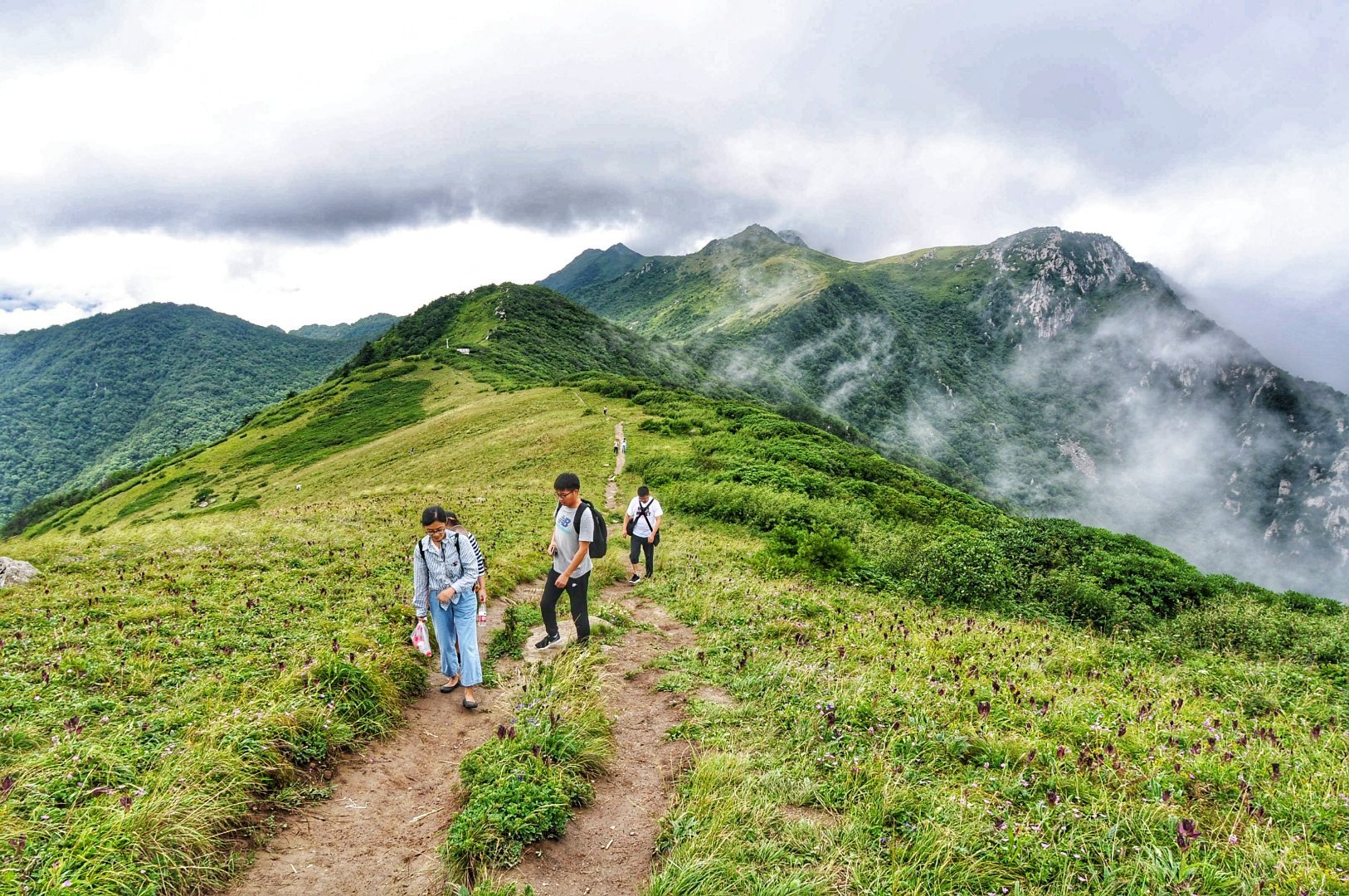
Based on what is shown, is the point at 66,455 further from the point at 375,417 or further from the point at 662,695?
the point at 662,695

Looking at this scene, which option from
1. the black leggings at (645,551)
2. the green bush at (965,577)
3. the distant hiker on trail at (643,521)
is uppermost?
the distant hiker on trail at (643,521)

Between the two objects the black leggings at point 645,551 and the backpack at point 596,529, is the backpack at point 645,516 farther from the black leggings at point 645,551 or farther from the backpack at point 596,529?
the backpack at point 596,529

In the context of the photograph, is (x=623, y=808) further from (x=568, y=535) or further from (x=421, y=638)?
(x=568, y=535)

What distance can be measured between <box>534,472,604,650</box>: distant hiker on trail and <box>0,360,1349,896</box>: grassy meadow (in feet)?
2.48

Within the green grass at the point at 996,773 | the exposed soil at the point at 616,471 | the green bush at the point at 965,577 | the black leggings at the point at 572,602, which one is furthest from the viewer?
the exposed soil at the point at 616,471

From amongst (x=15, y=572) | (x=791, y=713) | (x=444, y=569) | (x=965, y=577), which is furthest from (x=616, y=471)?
(x=791, y=713)

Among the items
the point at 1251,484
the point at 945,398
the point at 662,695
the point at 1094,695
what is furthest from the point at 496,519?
the point at 1251,484

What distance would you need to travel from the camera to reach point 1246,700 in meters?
7.25

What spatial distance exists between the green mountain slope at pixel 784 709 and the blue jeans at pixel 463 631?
0.40 m

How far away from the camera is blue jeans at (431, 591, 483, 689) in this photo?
7.20m

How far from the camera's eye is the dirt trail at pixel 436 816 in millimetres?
4117

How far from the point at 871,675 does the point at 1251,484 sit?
273632mm

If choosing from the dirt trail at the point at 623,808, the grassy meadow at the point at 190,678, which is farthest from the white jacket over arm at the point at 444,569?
the dirt trail at the point at 623,808

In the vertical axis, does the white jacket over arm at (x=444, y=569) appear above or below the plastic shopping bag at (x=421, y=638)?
above
